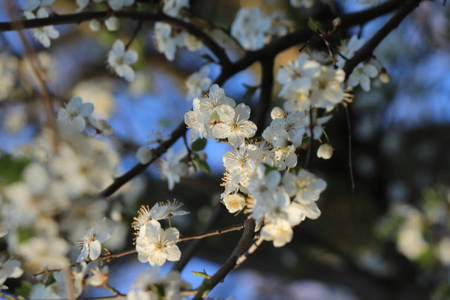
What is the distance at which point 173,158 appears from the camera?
4.01 ft

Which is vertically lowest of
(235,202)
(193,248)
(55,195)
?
(193,248)

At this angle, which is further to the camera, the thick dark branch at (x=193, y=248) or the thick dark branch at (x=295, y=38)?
the thick dark branch at (x=295, y=38)

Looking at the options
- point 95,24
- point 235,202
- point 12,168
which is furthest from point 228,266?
point 95,24

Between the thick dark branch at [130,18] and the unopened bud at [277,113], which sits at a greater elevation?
the thick dark branch at [130,18]

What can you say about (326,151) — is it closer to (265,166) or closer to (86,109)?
(265,166)

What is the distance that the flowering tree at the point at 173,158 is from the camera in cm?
54

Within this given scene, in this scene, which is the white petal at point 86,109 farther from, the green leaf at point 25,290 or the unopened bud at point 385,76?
the unopened bud at point 385,76

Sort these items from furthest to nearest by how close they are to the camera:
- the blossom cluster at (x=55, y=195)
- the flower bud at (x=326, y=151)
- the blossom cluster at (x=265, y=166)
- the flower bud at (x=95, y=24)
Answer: the flower bud at (x=95, y=24)
the flower bud at (x=326, y=151)
the blossom cluster at (x=265, y=166)
the blossom cluster at (x=55, y=195)

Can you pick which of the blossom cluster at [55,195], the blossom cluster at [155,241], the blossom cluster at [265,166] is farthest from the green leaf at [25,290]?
the blossom cluster at [265,166]

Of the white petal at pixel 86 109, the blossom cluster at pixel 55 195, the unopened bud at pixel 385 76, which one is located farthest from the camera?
the unopened bud at pixel 385 76

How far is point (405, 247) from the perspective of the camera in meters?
2.50

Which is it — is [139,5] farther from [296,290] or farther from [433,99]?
[296,290]

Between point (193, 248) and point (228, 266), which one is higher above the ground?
point (228, 266)

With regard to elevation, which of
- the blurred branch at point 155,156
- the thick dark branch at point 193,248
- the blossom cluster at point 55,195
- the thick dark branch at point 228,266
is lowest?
the thick dark branch at point 193,248
